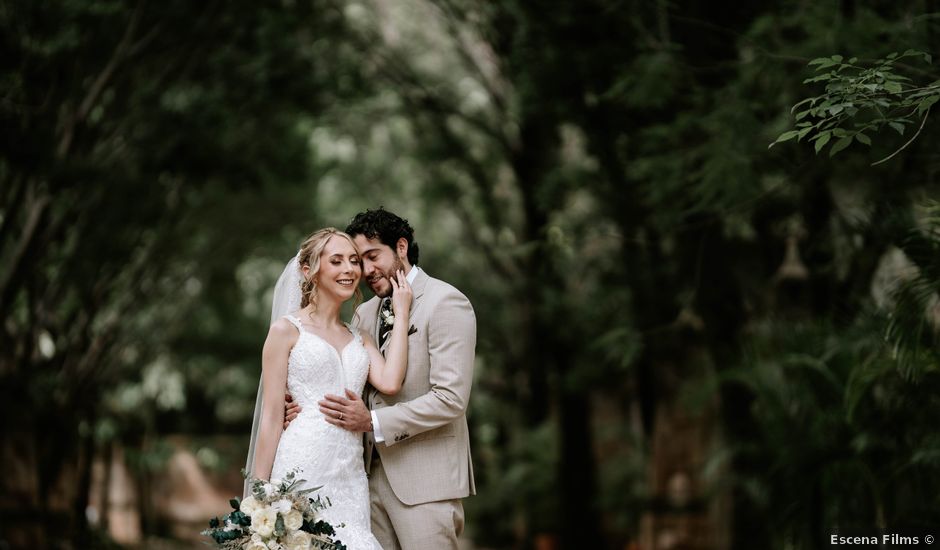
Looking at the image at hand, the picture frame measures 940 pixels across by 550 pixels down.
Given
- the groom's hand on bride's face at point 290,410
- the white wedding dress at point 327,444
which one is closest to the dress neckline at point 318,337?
the white wedding dress at point 327,444

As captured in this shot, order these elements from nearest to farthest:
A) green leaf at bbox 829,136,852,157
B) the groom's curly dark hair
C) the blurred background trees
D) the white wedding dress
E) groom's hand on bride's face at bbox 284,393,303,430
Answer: green leaf at bbox 829,136,852,157 → the white wedding dress → groom's hand on bride's face at bbox 284,393,303,430 → the groom's curly dark hair → the blurred background trees

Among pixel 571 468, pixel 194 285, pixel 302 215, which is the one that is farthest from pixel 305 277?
pixel 194 285

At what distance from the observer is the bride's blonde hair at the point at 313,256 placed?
5496 millimetres

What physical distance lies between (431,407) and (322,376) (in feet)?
1.89

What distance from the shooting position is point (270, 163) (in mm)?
14297

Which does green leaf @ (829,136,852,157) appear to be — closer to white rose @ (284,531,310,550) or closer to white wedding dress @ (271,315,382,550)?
white wedding dress @ (271,315,382,550)

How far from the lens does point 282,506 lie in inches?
194

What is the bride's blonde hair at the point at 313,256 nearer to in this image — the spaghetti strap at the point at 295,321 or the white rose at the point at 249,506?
the spaghetti strap at the point at 295,321

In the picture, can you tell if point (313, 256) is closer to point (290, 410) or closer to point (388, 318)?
point (388, 318)

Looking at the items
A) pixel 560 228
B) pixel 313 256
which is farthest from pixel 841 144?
pixel 560 228

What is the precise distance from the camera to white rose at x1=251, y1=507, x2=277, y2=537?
15.9 ft

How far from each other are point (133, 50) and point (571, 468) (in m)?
8.27

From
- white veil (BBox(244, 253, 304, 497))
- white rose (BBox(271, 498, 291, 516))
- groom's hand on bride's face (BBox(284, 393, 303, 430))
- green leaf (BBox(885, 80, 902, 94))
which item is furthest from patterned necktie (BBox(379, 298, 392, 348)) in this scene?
green leaf (BBox(885, 80, 902, 94))

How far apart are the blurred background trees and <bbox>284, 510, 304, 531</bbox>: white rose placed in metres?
3.88
